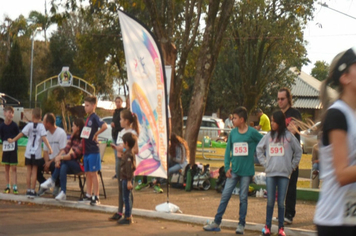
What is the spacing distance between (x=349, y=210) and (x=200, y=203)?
28.7 ft

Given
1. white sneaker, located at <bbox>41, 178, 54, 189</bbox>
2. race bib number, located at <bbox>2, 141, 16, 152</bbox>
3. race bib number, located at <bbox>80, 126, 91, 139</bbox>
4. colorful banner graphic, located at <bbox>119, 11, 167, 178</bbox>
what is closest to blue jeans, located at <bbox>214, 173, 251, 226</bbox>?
colorful banner graphic, located at <bbox>119, 11, 167, 178</bbox>

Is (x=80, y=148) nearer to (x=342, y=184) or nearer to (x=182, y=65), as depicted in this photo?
(x=182, y=65)

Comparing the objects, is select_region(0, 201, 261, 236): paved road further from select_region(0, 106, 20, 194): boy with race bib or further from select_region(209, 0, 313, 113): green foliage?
select_region(209, 0, 313, 113): green foliage

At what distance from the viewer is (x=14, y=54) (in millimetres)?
62719

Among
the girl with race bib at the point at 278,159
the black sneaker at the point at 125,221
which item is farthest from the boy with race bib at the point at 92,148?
the girl with race bib at the point at 278,159

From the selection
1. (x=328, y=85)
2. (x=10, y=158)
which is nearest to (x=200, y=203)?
(x=10, y=158)

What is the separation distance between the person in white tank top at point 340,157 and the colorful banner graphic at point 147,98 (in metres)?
7.39

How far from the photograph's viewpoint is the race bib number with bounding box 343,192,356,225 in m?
3.39

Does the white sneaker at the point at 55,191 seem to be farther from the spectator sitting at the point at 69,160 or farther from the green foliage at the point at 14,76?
the green foliage at the point at 14,76

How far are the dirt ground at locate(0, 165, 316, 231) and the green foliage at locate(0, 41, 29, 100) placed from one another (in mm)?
49173

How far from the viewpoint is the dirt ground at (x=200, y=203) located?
1054 centimetres

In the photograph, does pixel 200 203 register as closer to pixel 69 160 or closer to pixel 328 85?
pixel 69 160

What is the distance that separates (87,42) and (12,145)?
28448 millimetres

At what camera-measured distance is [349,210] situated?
11.1 feet
